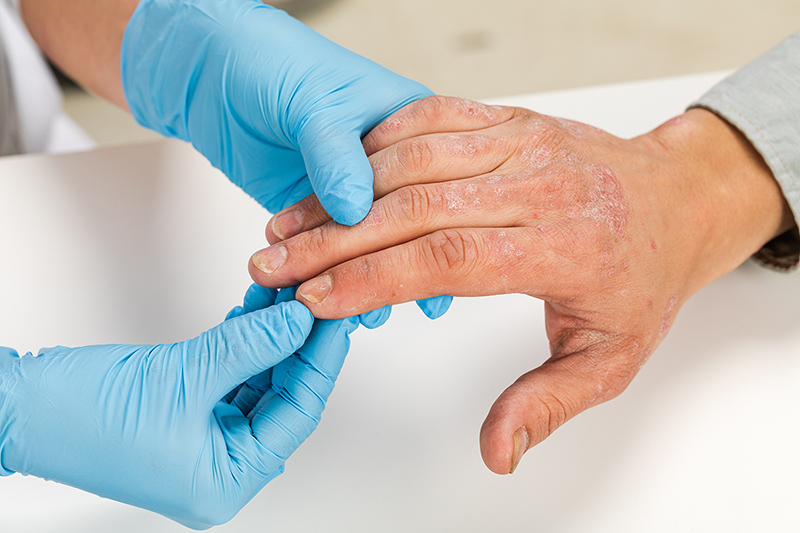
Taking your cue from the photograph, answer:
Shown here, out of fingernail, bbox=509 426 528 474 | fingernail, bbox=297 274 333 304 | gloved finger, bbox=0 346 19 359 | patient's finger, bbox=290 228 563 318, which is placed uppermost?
gloved finger, bbox=0 346 19 359

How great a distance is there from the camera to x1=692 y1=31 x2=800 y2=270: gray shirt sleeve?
990 mm

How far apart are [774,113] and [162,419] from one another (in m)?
1.06

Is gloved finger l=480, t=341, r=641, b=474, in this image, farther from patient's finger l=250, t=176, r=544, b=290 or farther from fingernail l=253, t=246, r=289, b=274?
fingernail l=253, t=246, r=289, b=274

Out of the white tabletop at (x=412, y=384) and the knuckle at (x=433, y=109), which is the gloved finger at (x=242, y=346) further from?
the knuckle at (x=433, y=109)

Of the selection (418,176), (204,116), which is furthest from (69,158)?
(418,176)

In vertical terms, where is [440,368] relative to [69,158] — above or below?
below

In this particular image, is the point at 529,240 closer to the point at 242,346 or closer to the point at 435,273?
the point at 435,273

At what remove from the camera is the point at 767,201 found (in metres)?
1.01

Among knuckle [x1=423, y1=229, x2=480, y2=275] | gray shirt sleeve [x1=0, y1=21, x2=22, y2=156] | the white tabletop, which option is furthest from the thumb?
gray shirt sleeve [x1=0, y1=21, x2=22, y2=156]

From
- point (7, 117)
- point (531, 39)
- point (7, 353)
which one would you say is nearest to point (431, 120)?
point (7, 353)

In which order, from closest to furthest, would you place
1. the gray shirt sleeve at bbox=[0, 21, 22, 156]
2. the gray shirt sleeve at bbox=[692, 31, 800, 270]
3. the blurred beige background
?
1. the gray shirt sleeve at bbox=[692, 31, 800, 270]
2. the gray shirt sleeve at bbox=[0, 21, 22, 156]
3. the blurred beige background

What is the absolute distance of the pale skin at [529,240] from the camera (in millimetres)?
817

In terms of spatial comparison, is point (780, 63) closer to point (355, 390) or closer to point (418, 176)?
point (418, 176)

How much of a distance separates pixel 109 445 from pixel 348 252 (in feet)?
1.29
